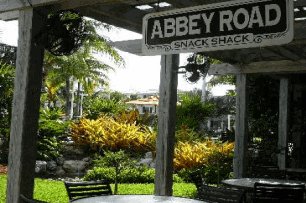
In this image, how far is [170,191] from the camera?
17.1ft

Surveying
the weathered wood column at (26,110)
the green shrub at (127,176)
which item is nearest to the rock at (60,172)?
the green shrub at (127,176)

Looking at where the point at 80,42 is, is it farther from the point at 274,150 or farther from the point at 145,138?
the point at 145,138

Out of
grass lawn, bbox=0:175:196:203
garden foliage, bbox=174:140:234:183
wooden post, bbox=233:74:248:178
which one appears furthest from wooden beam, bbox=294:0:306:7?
garden foliage, bbox=174:140:234:183

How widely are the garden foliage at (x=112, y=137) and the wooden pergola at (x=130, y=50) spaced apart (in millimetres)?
5639

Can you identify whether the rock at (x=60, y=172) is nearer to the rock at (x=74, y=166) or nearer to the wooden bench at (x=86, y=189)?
the rock at (x=74, y=166)

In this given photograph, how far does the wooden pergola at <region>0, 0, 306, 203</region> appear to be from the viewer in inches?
152

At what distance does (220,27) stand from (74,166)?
31.6 feet

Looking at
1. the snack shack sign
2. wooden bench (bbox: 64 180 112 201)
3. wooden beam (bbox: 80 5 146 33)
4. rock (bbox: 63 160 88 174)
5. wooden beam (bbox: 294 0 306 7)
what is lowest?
rock (bbox: 63 160 88 174)

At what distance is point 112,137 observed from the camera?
1318cm

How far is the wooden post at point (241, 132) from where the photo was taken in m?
8.00

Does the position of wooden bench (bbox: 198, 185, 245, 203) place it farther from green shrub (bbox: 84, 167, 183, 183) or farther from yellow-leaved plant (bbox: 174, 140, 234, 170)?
yellow-leaved plant (bbox: 174, 140, 234, 170)

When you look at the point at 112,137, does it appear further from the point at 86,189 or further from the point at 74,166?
the point at 86,189

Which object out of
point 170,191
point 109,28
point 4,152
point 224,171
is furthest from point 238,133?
point 109,28

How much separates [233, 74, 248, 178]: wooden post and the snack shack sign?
500 cm
